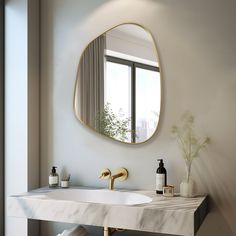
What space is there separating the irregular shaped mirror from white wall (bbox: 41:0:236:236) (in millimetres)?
56

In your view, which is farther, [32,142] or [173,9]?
[32,142]

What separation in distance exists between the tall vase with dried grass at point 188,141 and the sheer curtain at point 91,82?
551mm

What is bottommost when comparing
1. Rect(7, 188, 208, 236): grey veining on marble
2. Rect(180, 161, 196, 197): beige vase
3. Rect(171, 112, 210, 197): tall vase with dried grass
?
Rect(7, 188, 208, 236): grey veining on marble

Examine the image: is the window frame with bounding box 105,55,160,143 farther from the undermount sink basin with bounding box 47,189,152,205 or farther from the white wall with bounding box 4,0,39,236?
the white wall with bounding box 4,0,39,236

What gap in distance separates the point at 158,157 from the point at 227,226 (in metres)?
0.57

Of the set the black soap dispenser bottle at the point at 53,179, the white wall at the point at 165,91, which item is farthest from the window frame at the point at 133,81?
the black soap dispenser bottle at the point at 53,179

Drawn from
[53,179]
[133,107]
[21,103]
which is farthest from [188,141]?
[21,103]

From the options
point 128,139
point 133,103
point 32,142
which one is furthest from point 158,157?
point 32,142

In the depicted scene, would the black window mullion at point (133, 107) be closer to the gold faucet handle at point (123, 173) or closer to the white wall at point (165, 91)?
the white wall at point (165, 91)

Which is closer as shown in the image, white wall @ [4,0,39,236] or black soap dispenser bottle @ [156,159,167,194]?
black soap dispenser bottle @ [156,159,167,194]

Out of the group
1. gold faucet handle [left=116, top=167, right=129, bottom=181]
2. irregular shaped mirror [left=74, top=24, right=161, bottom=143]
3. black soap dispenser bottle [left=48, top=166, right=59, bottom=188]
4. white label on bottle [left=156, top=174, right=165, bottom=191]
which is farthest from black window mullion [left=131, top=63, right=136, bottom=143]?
black soap dispenser bottle [left=48, top=166, right=59, bottom=188]

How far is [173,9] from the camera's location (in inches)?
92.4

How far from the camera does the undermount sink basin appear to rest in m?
2.30

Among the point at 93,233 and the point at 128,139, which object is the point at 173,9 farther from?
the point at 93,233
